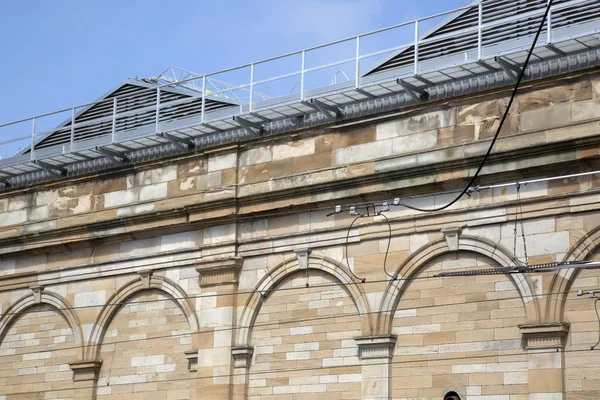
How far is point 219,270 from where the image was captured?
94.2 feet

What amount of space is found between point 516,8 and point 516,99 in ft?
6.87

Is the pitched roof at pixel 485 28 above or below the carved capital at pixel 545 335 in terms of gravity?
above

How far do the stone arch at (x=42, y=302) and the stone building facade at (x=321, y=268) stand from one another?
5 cm

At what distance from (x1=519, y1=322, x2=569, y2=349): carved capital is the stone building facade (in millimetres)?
35

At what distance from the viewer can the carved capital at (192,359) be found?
28.8m

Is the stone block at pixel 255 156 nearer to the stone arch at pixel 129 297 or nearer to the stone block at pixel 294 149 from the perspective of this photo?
the stone block at pixel 294 149

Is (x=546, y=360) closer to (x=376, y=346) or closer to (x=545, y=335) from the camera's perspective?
(x=545, y=335)

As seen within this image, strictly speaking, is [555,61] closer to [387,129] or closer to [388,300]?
[387,129]

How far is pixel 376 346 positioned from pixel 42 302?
1005cm

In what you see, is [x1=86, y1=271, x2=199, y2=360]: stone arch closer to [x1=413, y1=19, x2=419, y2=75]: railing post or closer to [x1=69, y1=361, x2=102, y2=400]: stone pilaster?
[x1=69, y1=361, x2=102, y2=400]: stone pilaster

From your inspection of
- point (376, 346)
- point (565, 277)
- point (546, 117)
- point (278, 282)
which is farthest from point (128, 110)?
point (565, 277)

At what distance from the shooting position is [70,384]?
103ft

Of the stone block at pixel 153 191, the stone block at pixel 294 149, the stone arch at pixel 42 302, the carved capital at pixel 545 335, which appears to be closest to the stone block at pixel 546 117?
the carved capital at pixel 545 335

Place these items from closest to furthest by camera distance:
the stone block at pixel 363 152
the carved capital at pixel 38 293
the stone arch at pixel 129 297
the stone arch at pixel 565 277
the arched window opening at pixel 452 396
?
1. the arched window opening at pixel 452 396
2. the stone arch at pixel 565 277
3. the stone block at pixel 363 152
4. the stone arch at pixel 129 297
5. the carved capital at pixel 38 293
